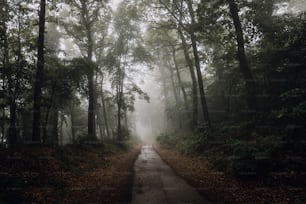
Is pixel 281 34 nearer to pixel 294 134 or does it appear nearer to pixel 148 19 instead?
pixel 294 134

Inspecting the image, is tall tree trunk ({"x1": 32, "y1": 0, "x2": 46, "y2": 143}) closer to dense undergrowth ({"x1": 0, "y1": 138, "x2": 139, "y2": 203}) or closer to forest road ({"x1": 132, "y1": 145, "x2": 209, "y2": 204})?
dense undergrowth ({"x1": 0, "y1": 138, "x2": 139, "y2": 203})

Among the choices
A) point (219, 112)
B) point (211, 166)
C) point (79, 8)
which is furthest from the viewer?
point (219, 112)

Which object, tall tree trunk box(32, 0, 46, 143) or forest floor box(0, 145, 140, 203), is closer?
forest floor box(0, 145, 140, 203)

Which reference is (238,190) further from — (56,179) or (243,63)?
(243,63)

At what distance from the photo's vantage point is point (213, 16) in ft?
40.5

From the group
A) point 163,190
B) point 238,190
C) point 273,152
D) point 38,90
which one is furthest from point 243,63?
point 38,90

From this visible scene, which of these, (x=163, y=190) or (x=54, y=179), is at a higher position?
(x=54, y=179)

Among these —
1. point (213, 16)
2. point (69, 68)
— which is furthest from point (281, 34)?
point (69, 68)

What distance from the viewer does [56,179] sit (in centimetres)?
796

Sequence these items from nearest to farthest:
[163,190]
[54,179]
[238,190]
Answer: [238,190] < [163,190] < [54,179]

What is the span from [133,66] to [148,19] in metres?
7.75

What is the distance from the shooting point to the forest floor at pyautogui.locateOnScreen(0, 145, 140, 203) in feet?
21.5

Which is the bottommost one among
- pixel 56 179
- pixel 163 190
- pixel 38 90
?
pixel 163 190

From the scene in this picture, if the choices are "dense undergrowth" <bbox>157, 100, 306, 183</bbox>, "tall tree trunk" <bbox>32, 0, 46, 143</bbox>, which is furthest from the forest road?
"tall tree trunk" <bbox>32, 0, 46, 143</bbox>
